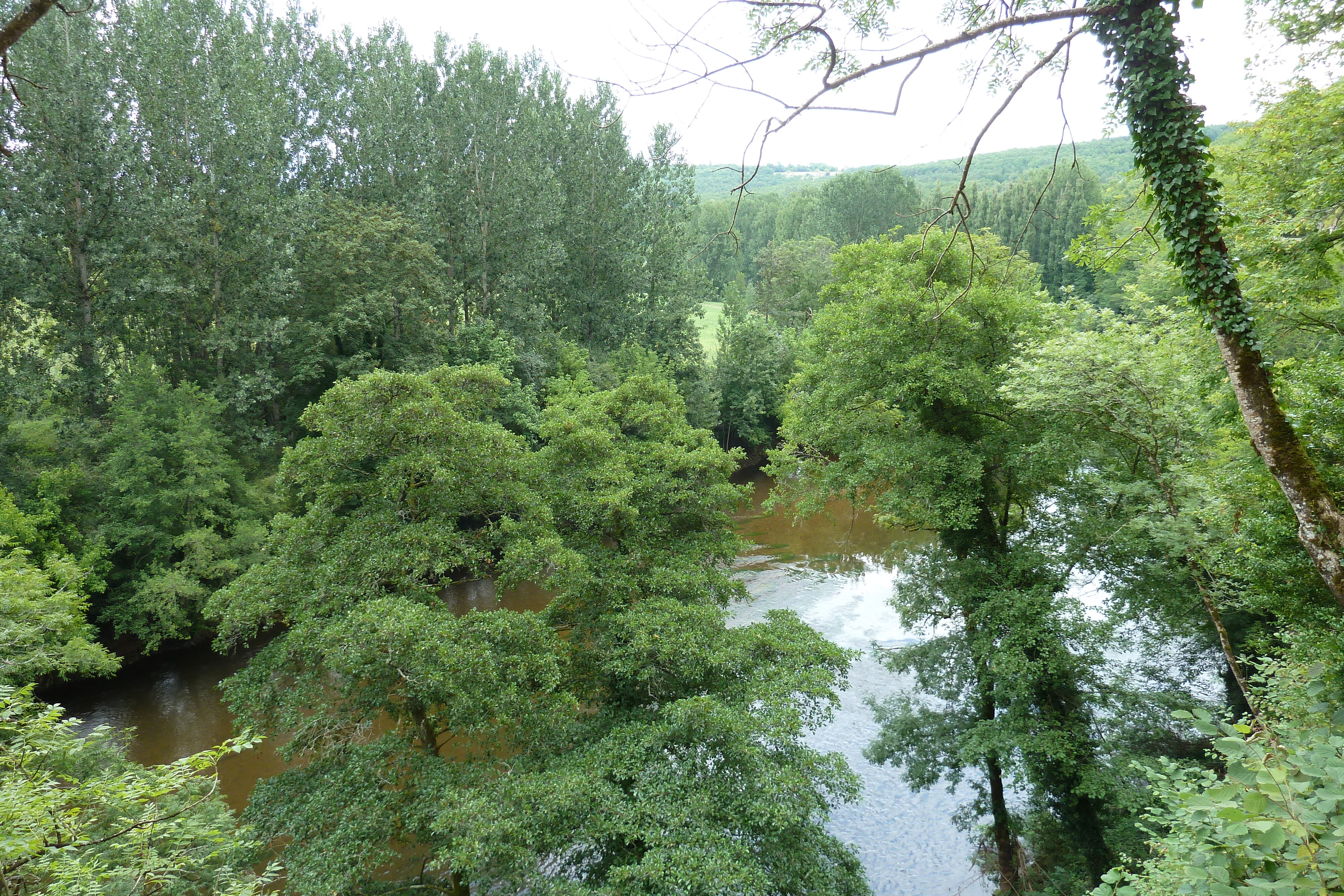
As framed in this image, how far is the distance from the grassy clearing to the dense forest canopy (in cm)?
1900

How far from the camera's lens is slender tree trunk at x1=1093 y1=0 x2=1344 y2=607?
13.3 ft

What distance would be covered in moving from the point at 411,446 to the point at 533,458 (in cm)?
185

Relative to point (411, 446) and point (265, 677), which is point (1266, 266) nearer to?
point (411, 446)

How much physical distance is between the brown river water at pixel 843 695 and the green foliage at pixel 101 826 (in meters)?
5.47

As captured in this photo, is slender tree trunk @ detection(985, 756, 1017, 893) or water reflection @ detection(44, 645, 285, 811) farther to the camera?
water reflection @ detection(44, 645, 285, 811)

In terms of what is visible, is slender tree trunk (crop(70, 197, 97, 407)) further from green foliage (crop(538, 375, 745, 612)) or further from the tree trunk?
the tree trunk

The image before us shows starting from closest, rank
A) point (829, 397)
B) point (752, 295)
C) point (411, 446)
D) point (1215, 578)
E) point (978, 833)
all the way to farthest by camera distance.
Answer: point (1215, 578) → point (411, 446) → point (978, 833) → point (829, 397) → point (752, 295)

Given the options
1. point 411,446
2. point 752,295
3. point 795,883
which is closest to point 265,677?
point 411,446

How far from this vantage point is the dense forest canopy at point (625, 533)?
4820mm

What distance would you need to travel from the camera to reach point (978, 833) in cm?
1121

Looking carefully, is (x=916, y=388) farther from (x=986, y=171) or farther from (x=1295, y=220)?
(x=986, y=171)

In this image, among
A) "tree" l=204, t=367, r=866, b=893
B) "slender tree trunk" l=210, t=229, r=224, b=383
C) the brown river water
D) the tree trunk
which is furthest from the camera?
"slender tree trunk" l=210, t=229, r=224, b=383

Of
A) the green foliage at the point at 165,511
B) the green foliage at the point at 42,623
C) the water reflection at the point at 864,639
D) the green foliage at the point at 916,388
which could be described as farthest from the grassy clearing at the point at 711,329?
the green foliage at the point at 42,623

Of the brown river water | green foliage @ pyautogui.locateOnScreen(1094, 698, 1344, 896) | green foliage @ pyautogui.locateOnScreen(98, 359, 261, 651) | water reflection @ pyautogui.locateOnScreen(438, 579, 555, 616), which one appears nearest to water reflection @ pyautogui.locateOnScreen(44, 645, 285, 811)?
the brown river water
